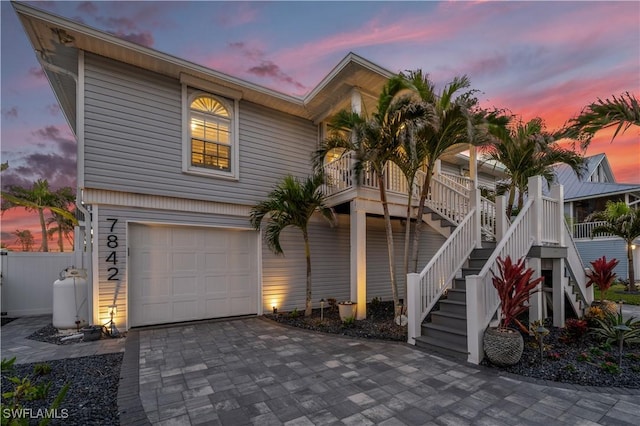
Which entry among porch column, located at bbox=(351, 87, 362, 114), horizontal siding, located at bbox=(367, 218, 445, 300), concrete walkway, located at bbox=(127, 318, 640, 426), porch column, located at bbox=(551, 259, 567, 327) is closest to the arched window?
porch column, located at bbox=(351, 87, 362, 114)

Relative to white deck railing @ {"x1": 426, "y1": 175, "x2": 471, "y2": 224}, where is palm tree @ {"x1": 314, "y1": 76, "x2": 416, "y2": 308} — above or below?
above

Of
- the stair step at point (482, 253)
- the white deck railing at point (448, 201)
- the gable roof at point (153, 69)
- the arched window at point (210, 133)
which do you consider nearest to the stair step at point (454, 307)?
the stair step at point (482, 253)

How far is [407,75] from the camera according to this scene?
5770 millimetres

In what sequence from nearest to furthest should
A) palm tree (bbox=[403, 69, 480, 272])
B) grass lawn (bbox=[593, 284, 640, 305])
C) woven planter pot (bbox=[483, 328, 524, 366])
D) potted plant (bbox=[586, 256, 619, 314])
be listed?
woven planter pot (bbox=[483, 328, 524, 366]) < palm tree (bbox=[403, 69, 480, 272]) < potted plant (bbox=[586, 256, 619, 314]) < grass lawn (bbox=[593, 284, 640, 305])

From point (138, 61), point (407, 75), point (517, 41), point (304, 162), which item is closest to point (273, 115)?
point (304, 162)

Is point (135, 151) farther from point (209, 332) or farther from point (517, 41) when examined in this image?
point (517, 41)

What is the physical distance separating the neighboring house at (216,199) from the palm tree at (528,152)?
83 cm

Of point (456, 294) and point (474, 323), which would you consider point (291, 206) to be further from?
point (474, 323)

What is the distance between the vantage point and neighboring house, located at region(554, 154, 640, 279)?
661 inches

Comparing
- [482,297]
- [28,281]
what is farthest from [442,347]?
[28,281]

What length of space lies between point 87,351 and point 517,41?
10870 mm

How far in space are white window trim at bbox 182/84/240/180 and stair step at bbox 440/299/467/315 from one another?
5.35 meters

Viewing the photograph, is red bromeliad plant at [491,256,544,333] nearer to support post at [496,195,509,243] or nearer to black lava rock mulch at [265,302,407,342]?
black lava rock mulch at [265,302,407,342]

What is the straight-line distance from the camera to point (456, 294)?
17.4 ft
